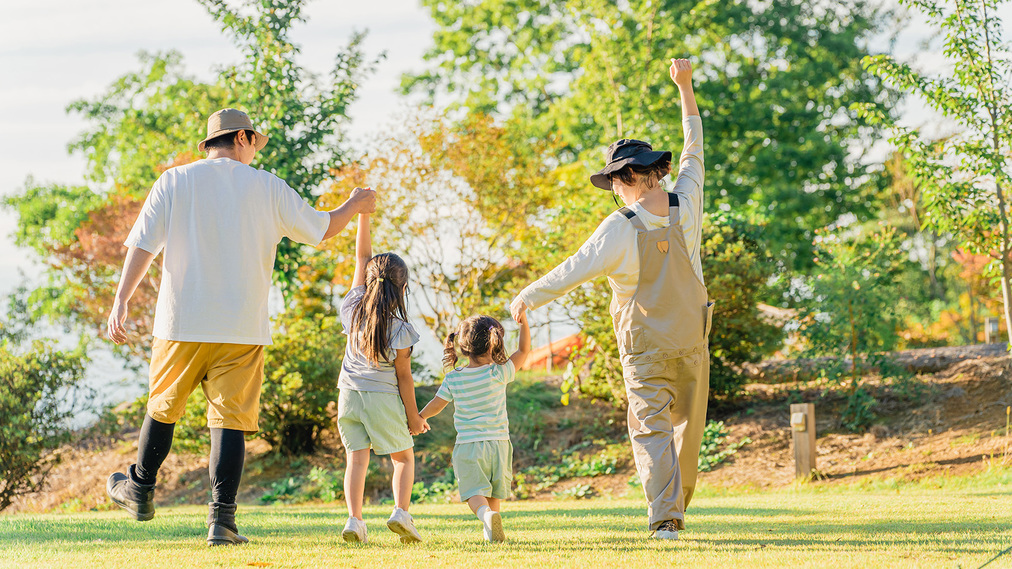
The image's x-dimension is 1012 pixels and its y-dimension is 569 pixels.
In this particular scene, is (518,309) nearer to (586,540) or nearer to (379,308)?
(379,308)

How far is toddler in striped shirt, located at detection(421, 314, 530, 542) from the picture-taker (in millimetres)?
4605

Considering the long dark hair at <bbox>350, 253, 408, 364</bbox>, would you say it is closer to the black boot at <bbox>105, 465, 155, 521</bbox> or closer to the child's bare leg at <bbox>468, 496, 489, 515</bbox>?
the child's bare leg at <bbox>468, 496, 489, 515</bbox>

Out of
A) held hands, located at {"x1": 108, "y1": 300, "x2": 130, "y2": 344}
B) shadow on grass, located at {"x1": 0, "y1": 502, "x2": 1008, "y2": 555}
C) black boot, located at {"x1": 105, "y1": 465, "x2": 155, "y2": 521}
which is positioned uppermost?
held hands, located at {"x1": 108, "y1": 300, "x2": 130, "y2": 344}

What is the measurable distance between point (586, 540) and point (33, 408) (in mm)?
7164

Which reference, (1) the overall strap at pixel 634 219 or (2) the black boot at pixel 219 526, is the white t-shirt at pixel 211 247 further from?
(1) the overall strap at pixel 634 219

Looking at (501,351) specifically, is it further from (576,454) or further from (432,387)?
(432,387)

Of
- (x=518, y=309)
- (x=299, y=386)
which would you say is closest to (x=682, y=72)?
(x=518, y=309)

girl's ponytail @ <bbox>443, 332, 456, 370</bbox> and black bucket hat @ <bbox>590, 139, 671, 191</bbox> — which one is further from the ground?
black bucket hat @ <bbox>590, 139, 671, 191</bbox>

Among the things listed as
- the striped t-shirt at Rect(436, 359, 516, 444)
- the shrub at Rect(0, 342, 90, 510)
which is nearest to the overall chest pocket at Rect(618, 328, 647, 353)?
the striped t-shirt at Rect(436, 359, 516, 444)

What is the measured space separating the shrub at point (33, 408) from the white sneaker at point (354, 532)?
619cm

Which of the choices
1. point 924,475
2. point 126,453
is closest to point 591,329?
point 924,475

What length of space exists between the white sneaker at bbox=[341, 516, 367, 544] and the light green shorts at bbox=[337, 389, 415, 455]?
355mm

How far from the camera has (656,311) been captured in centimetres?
426

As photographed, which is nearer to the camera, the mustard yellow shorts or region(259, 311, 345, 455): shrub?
the mustard yellow shorts
